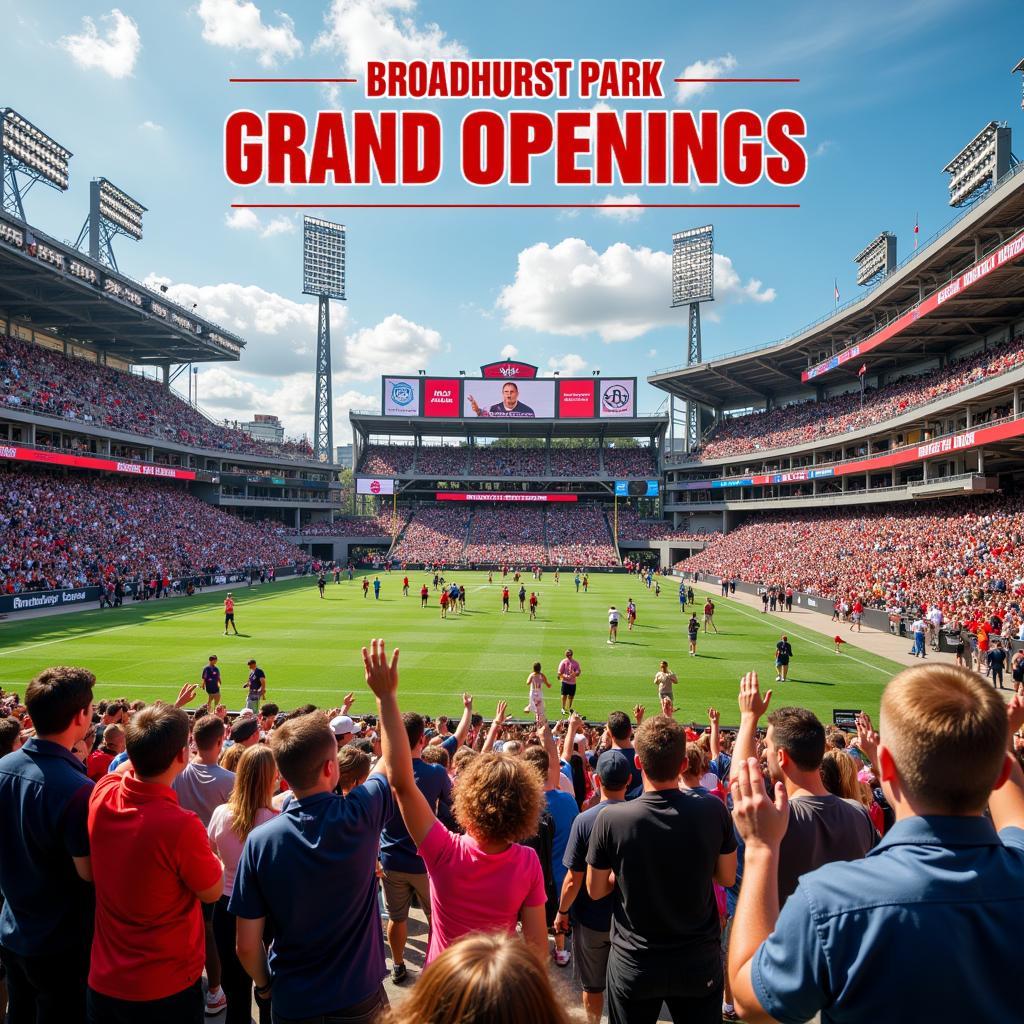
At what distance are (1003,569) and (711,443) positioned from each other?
43997 mm

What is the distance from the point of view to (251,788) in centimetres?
409

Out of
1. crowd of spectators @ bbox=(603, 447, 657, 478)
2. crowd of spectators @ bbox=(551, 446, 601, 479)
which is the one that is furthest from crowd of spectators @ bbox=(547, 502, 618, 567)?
crowd of spectators @ bbox=(603, 447, 657, 478)

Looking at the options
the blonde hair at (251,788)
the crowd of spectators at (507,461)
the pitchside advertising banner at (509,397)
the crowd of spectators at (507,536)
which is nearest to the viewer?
the blonde hair at (251,788)

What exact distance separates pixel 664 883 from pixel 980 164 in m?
53.6

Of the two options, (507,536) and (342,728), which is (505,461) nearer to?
(507,536)

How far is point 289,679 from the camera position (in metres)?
Result: 19.8

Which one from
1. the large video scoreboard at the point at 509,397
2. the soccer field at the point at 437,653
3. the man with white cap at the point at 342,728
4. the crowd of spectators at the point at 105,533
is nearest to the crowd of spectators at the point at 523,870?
the man with white cap at the point at 342,728

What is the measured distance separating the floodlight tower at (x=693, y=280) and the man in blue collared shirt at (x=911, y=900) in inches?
2972

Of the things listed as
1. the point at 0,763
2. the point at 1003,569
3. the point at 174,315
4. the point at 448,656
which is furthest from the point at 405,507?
the point at 0,763

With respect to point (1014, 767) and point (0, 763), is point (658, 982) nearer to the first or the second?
point (1014, 767)

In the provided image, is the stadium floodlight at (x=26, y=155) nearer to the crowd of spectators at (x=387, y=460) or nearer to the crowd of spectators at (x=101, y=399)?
the crowd of spectators at (x=101, y=399)

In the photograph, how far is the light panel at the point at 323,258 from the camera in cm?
7909

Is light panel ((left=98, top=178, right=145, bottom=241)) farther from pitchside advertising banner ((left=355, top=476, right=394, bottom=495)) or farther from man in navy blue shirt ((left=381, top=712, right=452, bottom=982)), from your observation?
man in navy blue shirt ((left=381, top=712, right=452, bottom=982))

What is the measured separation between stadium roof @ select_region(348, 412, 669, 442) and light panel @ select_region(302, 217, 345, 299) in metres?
17.7
